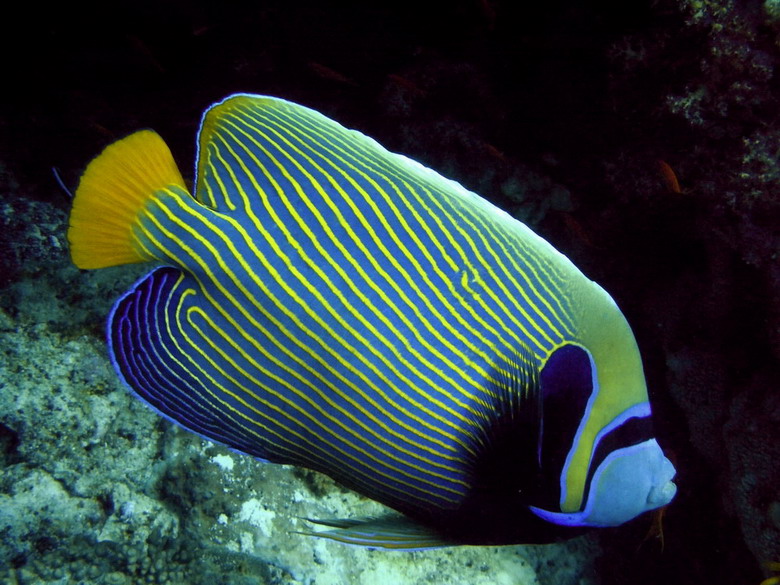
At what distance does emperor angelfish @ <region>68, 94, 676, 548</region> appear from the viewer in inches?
48.7

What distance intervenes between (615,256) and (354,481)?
7.19 feet

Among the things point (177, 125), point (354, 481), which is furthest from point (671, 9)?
point (177, 125)

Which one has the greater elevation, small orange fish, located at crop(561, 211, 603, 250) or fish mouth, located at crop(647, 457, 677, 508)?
fish mouth, located at crop(647, 457, 677, 508)

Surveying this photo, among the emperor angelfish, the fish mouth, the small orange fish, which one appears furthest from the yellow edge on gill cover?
the small orange fish

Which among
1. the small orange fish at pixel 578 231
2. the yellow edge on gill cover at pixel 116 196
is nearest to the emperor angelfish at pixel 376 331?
the yellow edge on gill cover at pixel 116 196

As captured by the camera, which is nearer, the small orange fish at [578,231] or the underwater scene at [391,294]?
the underwater scene at [391,294]

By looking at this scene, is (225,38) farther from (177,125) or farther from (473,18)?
(473,18)

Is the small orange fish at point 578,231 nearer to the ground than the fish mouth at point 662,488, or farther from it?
nearer to the ground

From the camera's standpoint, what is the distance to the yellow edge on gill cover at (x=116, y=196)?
122 cm

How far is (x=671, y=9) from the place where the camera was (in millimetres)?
2041

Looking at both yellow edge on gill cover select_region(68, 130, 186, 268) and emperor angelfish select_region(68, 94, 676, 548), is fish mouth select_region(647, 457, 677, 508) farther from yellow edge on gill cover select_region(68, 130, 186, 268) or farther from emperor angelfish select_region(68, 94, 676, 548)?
yellow edge on gill cover select_region(68, 130, 186, 268)

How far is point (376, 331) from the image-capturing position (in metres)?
1.27

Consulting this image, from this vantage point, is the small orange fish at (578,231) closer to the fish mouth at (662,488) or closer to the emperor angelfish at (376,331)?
the emperor angelfish at (376,331)

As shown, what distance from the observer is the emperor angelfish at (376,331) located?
1237 millimetres
